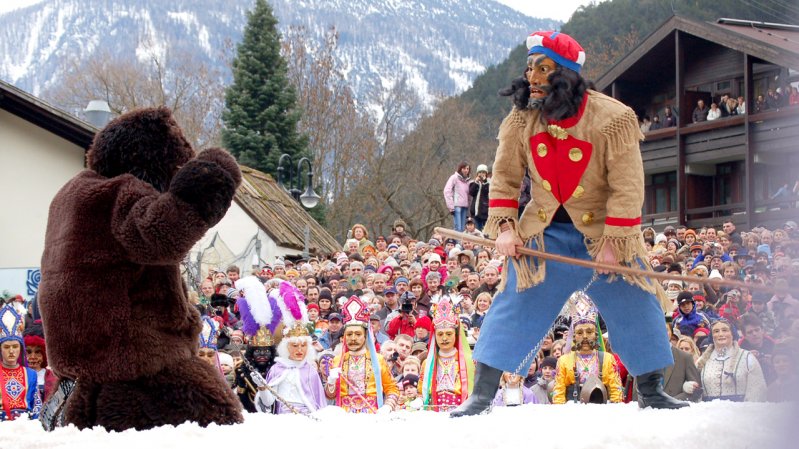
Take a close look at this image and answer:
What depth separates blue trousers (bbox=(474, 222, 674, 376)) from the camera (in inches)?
179

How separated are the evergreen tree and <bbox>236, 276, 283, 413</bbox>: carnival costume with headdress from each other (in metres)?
26.6

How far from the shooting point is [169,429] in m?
3.76

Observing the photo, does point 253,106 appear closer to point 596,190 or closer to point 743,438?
point 596,190

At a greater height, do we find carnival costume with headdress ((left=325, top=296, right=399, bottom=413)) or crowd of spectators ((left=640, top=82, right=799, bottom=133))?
crowd of spectators ((left=640, top=82, right=799, bottom=133))

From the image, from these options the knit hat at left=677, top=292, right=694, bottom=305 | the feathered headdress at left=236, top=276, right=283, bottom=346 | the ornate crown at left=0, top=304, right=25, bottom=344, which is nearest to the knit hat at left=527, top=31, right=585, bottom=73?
the feathered headdress at left=236, top=276, right=283, bottom=346

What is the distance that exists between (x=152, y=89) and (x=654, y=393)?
40.8 metres

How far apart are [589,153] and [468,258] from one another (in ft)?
29.1

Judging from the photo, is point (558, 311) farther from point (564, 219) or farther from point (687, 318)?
point (687, 318)

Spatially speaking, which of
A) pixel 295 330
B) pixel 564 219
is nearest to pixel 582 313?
pixel 295 330

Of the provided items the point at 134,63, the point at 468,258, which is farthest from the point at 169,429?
the point at 134,63

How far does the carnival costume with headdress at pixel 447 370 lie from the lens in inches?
308

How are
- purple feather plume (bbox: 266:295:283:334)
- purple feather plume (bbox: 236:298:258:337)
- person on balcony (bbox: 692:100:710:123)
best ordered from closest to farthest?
purple feather plume (bbox: 266:295:283:334) → purple feather plume (bbox: 236:298:258:337) → person on balcony (bbox: 692:100:710:123)

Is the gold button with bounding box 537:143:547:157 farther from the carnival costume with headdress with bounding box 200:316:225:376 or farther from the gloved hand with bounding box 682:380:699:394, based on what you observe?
the carnival costume with headdress with bounding box 200:316:225:376

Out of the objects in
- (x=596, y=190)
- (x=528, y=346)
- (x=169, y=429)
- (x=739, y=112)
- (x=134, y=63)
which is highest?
(x=134, y=63)
